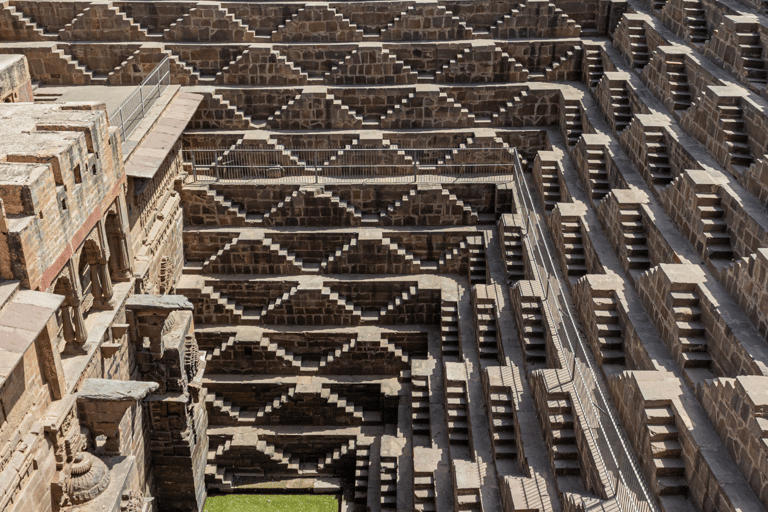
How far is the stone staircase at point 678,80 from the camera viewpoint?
19500 millimetres

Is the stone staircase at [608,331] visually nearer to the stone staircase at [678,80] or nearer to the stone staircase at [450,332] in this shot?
the stone staircase at [450,332]

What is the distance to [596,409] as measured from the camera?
14.2 m

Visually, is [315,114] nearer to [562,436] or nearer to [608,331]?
[608,331]

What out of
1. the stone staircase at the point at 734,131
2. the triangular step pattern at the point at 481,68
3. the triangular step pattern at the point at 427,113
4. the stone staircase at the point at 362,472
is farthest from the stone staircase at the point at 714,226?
the stone staircase at the point at 362,472

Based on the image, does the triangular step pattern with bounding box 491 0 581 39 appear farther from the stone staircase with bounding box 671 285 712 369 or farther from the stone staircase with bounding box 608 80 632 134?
the stone staircase with bounding box 671 285 712 369

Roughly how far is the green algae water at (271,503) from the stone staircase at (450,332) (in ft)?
16.0

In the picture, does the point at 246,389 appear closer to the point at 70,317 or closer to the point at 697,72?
the point at 70,317

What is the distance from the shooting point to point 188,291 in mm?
21141

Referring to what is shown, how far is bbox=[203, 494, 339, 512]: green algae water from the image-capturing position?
19766 mm

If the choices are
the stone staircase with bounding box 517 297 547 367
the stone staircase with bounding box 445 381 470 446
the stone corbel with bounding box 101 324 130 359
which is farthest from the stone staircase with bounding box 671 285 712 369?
the stone corbel with bounding box 101 324 130 359

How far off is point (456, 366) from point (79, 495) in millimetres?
8732

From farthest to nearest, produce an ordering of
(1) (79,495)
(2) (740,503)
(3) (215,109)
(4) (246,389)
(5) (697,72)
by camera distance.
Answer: (3) (215,109), (4) (246,389), (5) (697,72), (1) (79,495), (2) (740,503)

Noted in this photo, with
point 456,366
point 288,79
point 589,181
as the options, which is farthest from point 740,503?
point 288,79

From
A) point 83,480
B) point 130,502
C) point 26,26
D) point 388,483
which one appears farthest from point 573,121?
point 26,26
